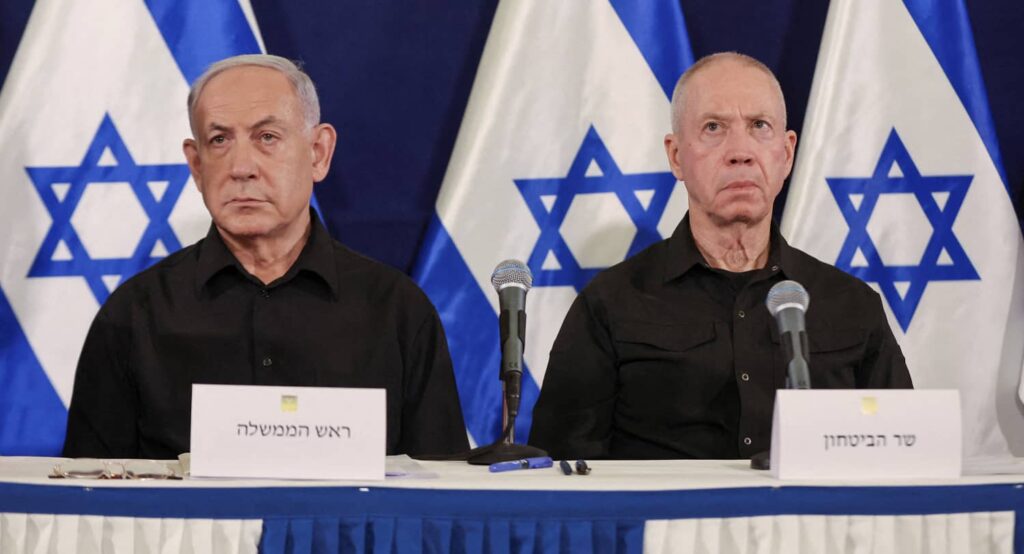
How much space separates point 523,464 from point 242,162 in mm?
1186

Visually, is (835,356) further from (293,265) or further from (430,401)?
(293,265)

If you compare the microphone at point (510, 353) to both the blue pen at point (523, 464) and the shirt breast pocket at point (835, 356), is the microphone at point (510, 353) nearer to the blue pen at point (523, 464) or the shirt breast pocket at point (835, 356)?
the blue pen at point (523, 464)

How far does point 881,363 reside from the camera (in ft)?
9.80

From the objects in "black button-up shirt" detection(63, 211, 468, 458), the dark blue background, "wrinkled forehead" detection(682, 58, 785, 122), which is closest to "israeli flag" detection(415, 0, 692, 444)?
the dark blue background

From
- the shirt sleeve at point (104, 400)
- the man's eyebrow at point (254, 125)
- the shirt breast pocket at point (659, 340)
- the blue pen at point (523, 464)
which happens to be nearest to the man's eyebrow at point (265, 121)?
the man's eyebrow at point (254, 125)

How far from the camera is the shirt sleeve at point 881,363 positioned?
298 cm

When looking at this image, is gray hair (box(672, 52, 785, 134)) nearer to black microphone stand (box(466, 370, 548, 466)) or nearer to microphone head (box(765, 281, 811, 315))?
microphone head (box(765, 281, 811, 315))

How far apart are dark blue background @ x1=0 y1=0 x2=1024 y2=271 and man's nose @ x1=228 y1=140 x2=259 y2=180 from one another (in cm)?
79

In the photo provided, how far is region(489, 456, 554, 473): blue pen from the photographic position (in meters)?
2.08

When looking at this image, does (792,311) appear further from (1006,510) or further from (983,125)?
(983,125)

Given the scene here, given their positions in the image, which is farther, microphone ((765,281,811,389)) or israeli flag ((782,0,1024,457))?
israeli flag ((782,0,1024,457))

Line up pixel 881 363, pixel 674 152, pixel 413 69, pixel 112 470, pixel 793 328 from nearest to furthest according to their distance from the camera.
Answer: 1. pixel 112 470
2. pixel 793 328
3. pixel 881 363
4. pixel 674 152
5. pixel 413 69

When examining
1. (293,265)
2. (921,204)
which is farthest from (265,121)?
(921,204)

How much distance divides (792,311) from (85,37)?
218 centimetres
